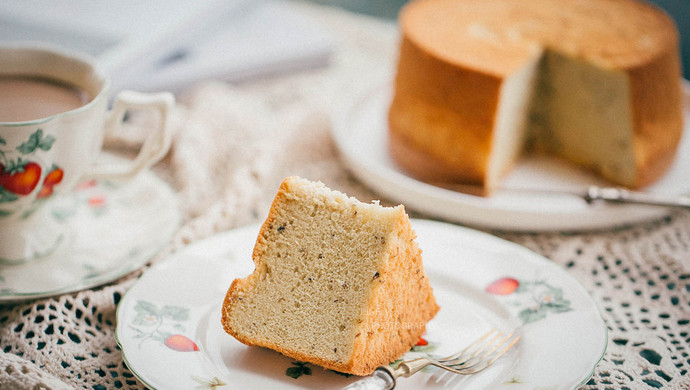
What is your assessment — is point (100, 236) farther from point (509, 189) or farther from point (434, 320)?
point (509, 189)

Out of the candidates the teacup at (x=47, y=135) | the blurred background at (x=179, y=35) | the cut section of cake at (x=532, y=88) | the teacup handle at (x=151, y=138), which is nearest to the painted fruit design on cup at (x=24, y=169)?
the teacup at (x=47, y=135)

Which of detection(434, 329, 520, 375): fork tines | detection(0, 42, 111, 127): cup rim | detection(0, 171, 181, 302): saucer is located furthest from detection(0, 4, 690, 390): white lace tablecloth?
detection(0, 42, 111, 127): cup rim

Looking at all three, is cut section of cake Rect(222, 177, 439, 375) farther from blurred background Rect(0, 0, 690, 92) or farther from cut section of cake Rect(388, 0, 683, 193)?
blurred background Rect(0, 0, 690, 92)

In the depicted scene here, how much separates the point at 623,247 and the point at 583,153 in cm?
55

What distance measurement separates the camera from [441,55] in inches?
74.2

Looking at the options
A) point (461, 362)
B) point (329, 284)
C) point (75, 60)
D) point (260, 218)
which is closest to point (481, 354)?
point (461, 362)

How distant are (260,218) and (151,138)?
34 cm

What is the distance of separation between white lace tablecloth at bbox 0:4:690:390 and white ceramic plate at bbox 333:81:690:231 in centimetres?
4

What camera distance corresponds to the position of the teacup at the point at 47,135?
1.32 metres

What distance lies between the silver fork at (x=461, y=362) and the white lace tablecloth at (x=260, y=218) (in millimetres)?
Result: 190

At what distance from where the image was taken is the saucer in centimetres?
138

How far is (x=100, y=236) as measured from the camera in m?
1.57

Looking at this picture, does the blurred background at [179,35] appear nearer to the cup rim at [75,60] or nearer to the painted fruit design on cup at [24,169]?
the cup rim at [75,60]

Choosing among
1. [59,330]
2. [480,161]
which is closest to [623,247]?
[480,161]
